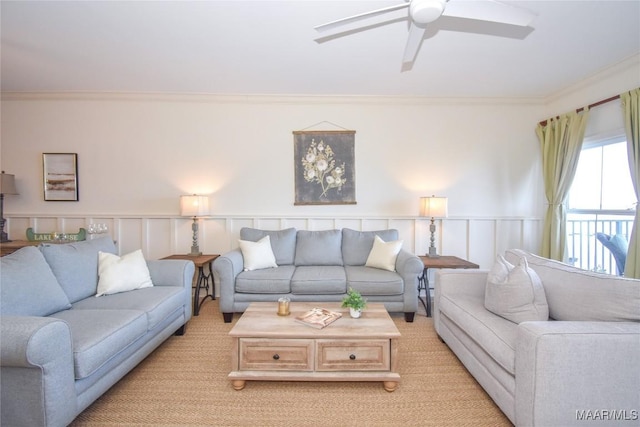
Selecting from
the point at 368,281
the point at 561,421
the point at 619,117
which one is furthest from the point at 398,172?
the point at 561,421

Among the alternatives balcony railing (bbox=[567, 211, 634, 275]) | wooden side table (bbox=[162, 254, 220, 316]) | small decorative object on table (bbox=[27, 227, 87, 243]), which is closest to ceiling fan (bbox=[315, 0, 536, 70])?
balcony railing (bbox=[567, 211, 634, 275])

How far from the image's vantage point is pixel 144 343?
194 cm

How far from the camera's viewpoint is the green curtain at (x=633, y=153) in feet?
7.93

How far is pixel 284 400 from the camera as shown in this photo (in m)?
1.69

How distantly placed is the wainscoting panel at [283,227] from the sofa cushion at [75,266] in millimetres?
1336

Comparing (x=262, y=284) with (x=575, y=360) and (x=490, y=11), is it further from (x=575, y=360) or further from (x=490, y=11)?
(x=490, y=11)

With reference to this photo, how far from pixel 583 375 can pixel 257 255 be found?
2.62 metres

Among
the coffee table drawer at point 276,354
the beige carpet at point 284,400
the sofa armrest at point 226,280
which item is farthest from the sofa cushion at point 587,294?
the sofa armrest at point 226,280

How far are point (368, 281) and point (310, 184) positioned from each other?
5.08ft

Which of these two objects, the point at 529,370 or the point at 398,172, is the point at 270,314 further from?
the point at 398,172

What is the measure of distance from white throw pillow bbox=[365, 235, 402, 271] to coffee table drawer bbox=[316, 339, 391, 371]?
1.32 metres

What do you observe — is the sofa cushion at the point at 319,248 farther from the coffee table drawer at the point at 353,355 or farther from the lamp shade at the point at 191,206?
the coffee table drawer at the point at 353,355

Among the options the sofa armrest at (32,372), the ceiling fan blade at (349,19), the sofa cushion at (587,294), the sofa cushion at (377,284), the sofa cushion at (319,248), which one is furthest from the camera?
the sofa cushion at (319,248)

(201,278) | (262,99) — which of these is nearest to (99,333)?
(201,278)
